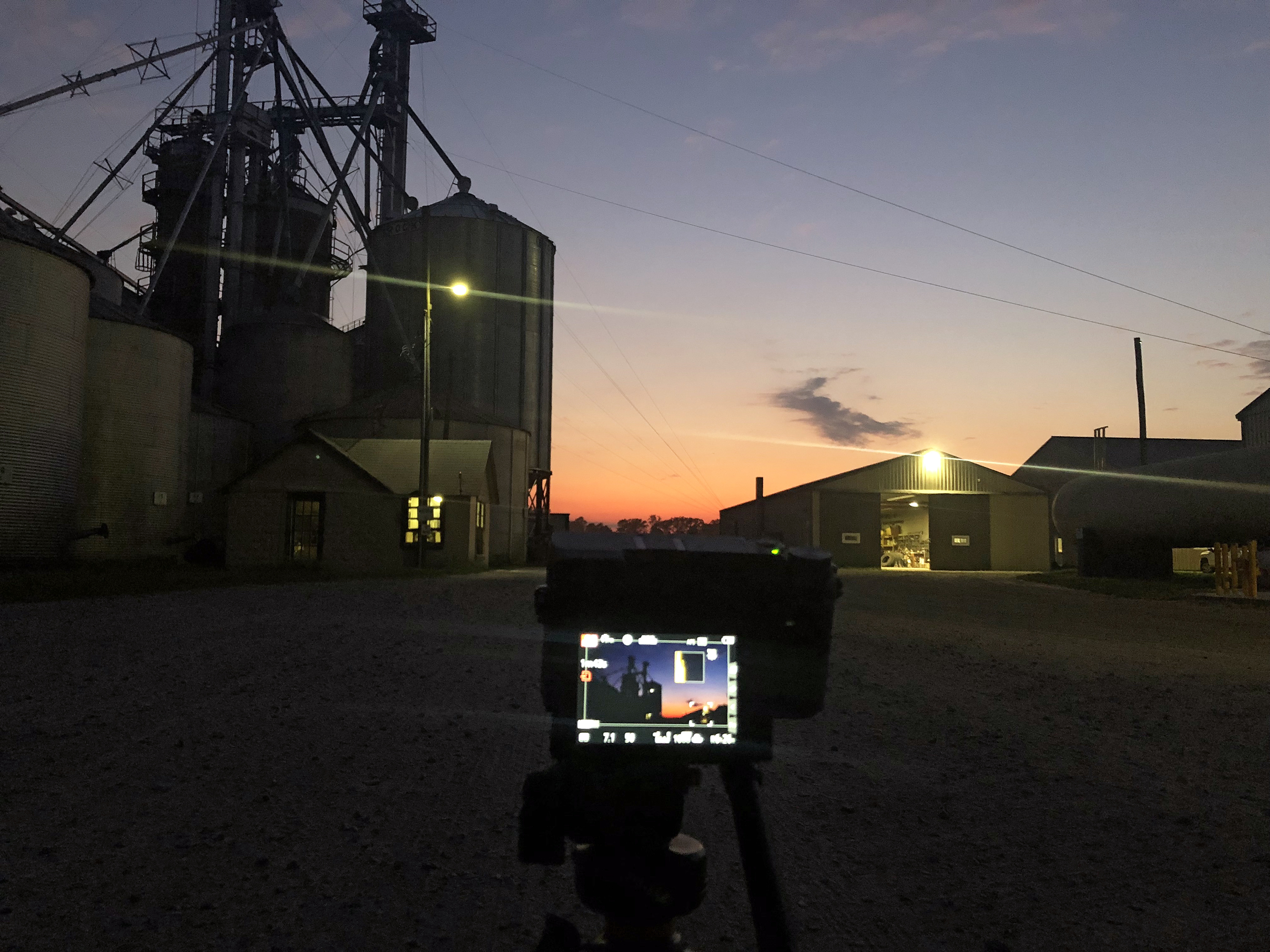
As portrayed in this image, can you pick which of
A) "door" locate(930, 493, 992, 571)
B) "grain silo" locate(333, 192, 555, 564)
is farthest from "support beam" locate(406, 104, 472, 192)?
"door" locate(930, 493, 992, 571)

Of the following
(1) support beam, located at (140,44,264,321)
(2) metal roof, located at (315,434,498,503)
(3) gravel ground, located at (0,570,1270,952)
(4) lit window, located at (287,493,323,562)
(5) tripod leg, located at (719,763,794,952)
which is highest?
(1) support beam, located at (140,44,264,321)

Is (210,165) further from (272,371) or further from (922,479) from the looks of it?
(922,479)

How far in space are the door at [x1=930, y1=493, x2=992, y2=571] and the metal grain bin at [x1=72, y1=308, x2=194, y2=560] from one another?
32723 millimetres

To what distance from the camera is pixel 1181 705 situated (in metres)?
→ 6.97

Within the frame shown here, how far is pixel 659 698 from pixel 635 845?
0.93ft

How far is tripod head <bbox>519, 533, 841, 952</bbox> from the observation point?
5.26 feet

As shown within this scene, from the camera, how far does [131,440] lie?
27.6m

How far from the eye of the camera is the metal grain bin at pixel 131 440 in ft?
86.8

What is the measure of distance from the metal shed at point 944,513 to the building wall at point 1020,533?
29 millimetres

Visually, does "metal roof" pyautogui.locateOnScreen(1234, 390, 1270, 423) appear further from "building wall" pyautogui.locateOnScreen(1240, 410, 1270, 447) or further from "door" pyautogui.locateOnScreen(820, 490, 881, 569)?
"door" pyautogui.locateOnScreen(820, 490, 881, 569)

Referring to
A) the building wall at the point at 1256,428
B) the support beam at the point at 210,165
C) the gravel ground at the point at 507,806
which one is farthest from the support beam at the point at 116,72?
the building wall at the point at 1256,428

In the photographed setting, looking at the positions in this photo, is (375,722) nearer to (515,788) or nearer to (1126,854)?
(515,788)

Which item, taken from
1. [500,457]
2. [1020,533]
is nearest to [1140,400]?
[1020,533]

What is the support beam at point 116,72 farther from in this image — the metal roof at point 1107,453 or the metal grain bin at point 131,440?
the metal roof at point 1107,453
